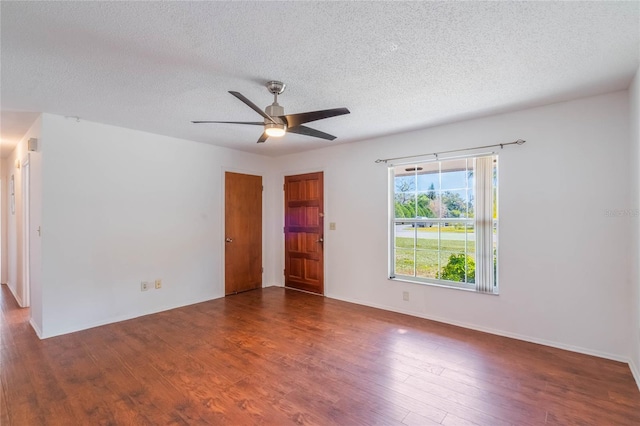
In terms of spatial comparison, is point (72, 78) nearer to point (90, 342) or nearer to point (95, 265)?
point (95, 265)

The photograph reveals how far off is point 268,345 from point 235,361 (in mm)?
415

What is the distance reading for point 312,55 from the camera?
210 centimetres

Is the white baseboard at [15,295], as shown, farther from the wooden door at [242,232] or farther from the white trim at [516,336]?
the white trim at [516,336]

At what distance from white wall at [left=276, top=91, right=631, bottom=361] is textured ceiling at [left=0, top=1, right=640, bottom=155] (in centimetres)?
27

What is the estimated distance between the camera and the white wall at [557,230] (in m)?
2.75

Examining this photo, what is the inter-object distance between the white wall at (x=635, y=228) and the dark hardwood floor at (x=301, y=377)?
0.81 ft

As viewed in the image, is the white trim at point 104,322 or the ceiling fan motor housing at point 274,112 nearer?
the ceiling fan motor housing at point 274,112

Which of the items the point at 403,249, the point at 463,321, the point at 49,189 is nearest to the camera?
the point at 49,189

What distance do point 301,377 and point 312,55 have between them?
8.23ft

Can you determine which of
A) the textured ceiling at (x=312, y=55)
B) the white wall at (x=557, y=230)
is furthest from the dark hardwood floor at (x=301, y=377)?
the textured ceiling at (x=312, y=55)

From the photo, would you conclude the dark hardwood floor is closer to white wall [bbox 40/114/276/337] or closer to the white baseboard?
white wall [bbox 40/114/276/337]

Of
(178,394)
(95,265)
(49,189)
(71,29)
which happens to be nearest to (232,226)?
(95,265)

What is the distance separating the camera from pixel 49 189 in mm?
3303

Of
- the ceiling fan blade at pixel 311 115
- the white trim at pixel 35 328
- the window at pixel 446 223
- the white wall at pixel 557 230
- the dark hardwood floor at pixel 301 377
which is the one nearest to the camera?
the dark hardwood floor at pixel 301 377
